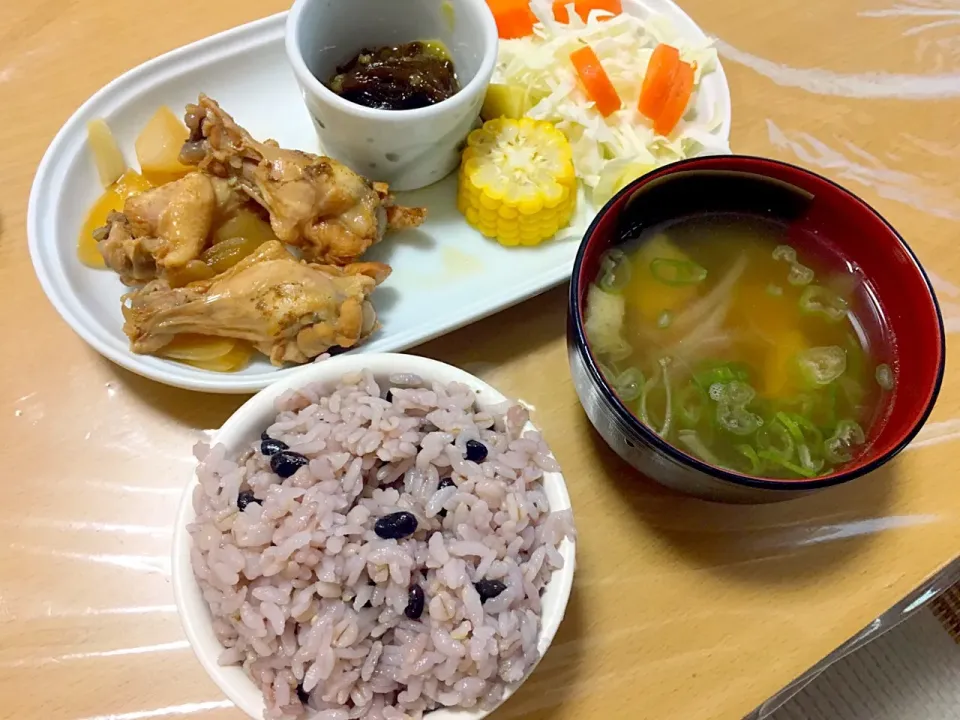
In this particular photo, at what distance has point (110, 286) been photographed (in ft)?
5.05

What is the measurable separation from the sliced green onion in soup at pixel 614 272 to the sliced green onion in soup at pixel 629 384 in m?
0.16

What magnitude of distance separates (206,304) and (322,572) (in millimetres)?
594

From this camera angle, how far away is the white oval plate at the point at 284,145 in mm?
1426

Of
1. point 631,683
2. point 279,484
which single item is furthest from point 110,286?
point 631,683

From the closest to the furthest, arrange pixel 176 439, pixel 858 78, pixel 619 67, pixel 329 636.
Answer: pixel 329 636, pixel 176 439, pixel 619 67, pixel 858 78

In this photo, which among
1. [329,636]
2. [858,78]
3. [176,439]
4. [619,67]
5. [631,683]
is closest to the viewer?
[329,636]

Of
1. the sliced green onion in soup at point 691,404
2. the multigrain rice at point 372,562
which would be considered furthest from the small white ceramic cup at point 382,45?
the sliced green onion in soup at point 691,404

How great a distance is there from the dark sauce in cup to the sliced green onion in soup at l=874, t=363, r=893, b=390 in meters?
1.03

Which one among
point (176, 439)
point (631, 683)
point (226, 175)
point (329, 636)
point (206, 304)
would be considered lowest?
point (631, 683)

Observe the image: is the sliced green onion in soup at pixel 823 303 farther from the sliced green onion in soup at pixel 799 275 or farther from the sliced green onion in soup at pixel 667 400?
the sliced green onion in soup at pixel 667 400

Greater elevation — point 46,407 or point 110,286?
point 110,286

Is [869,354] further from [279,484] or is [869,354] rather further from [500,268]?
[279,484]

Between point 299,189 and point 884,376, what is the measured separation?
115 cm

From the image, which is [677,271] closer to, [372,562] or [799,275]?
[799,275]
